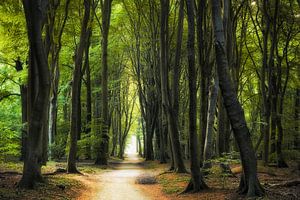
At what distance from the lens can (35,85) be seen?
38.3 ft

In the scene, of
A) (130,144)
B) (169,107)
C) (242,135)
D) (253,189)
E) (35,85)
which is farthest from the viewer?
(130,144)

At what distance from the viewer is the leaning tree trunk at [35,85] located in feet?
33.1

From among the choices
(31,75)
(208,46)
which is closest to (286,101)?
(208,46)

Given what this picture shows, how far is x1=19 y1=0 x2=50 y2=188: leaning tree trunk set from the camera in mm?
10102

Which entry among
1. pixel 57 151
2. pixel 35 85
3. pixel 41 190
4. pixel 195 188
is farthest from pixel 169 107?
pixel 57 151

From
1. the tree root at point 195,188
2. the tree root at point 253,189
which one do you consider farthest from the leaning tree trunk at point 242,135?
the tree root at point 195,188

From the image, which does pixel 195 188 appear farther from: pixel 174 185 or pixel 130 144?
pixel 130 144

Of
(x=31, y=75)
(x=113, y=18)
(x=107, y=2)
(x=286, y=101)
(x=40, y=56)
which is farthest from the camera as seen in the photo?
(x=286, y=101)

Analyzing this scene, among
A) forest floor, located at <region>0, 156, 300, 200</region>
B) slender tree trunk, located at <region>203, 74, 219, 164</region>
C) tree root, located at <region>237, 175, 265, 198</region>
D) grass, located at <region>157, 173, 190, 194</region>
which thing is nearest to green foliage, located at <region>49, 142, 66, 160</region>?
forest floor, located at <region>0, 156, 300, 200</region>

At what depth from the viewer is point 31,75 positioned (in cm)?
1164

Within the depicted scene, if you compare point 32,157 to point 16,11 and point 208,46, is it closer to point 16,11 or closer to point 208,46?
point 16,11

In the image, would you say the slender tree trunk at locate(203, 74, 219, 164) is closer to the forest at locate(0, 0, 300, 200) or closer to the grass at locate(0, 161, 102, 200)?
the forest at locate(0, 0, 300, 200)

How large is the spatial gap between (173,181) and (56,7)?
8.42m

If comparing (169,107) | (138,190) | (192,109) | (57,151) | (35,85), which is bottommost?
(138,190)
